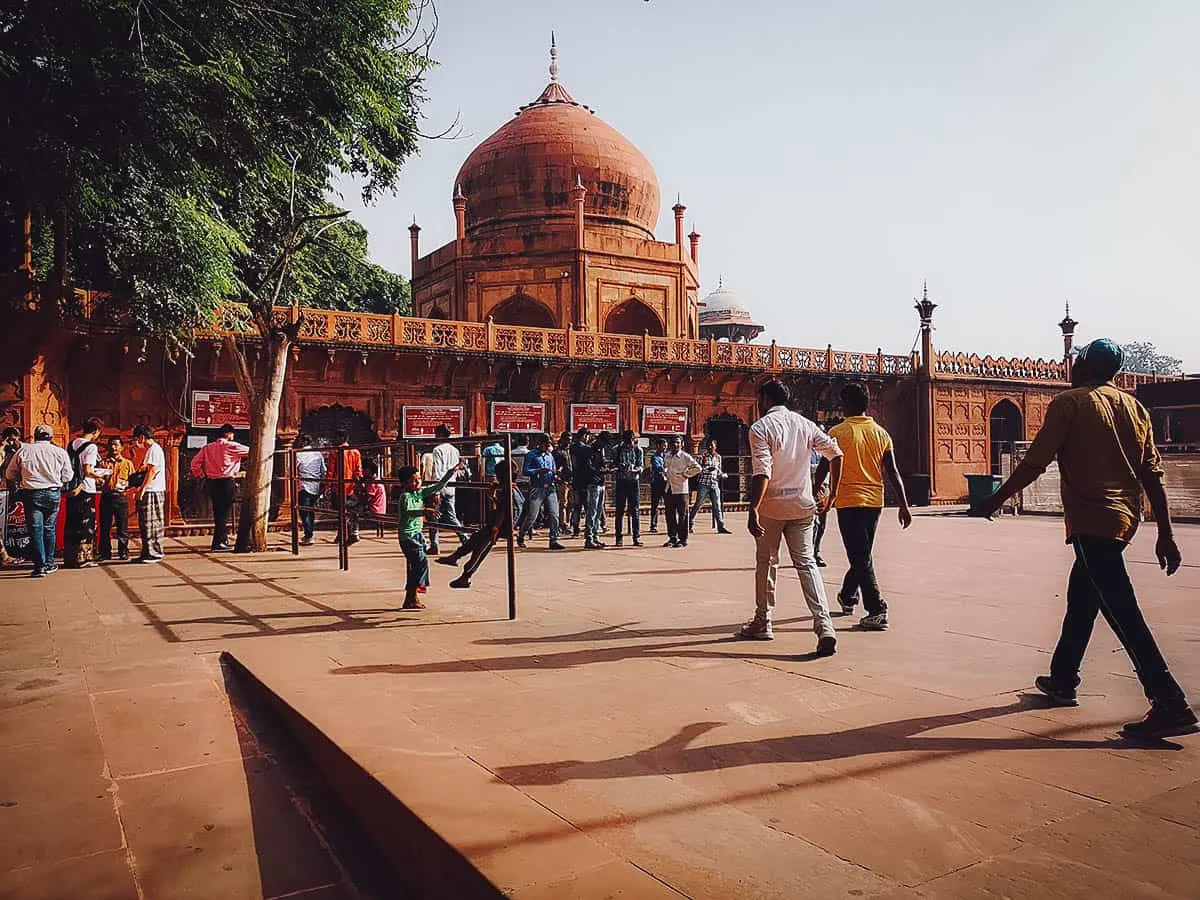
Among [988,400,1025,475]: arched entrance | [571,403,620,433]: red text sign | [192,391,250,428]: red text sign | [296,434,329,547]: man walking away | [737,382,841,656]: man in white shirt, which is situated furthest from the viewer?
[988,400,1025,475]: arched entrance

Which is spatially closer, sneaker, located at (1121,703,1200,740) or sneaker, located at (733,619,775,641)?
sneaker, located at (1121,703,1200,740)

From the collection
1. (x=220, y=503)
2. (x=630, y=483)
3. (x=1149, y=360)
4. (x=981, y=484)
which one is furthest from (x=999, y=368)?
(x=1149, y=360)

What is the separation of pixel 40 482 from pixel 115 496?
4.67 feet

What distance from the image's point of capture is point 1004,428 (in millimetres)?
28156

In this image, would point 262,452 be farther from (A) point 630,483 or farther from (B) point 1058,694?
(B) point 1058,694

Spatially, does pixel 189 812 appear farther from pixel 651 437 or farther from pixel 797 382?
pixel 797 382

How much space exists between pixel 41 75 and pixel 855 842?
9424mm

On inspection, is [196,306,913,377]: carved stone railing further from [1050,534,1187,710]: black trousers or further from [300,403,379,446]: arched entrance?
[1050,534,1187,710]: black trousers

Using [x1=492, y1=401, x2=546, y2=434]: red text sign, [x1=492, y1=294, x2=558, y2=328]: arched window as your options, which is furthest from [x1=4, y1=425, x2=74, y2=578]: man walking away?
[x1=492, y1=294, x2=558, y2=328]: arched window

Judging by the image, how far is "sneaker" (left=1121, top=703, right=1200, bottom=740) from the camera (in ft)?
10.3

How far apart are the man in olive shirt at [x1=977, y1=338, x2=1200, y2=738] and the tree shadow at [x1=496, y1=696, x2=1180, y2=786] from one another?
0.48 metres

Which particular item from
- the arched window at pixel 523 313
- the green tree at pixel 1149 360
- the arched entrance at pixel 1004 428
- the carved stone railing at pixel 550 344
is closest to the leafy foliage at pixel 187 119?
the carved stone railing at pixel 550 344

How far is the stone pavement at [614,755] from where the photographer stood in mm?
2229

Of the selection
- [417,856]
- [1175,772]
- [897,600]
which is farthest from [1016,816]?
[897,600]
